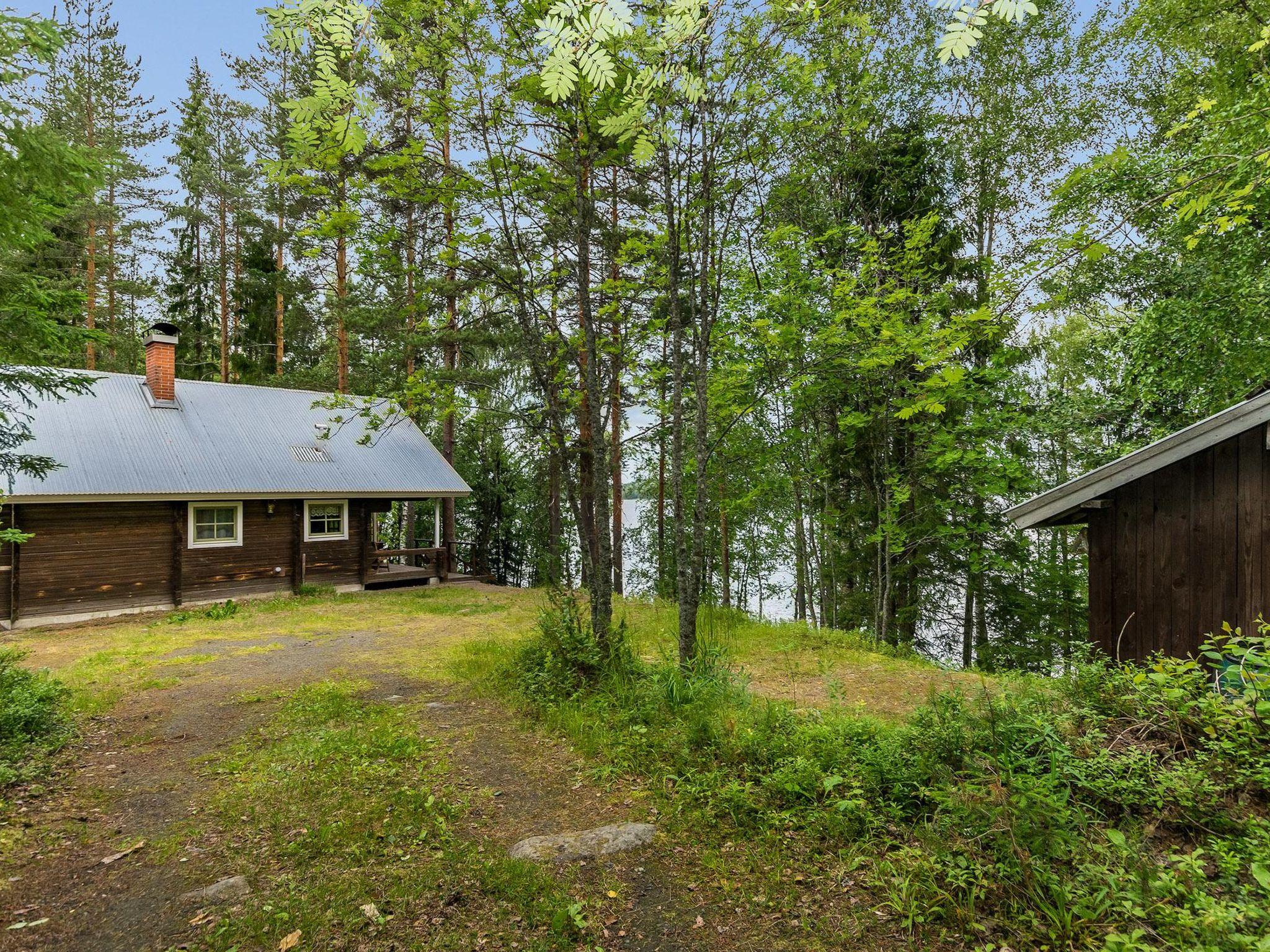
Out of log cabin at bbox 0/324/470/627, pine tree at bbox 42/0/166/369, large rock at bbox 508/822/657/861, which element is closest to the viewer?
large rock at bbox 508/822/657/861

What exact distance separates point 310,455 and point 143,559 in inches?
137

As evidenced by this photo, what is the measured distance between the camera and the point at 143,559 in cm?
1058

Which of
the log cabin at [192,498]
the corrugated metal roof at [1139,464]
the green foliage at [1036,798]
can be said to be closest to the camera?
the green foliage at [1036,798]

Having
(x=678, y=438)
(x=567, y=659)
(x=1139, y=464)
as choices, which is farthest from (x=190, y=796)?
(x=1139, y=464)

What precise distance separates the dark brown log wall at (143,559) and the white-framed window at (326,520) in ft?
0.45

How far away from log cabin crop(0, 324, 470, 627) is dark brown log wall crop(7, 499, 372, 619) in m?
0.02

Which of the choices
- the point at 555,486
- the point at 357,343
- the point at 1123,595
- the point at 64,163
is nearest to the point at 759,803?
the point at 1123,595

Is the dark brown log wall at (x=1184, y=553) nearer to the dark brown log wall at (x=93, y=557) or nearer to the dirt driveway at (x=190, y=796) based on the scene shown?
the dirt driveway at (x=190, y=796)

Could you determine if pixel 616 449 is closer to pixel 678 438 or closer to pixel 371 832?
pixel 678 438

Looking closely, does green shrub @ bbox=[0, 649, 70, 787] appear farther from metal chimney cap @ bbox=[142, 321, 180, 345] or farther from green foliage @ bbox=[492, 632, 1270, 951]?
metal chimney cap @ bbox=[142, 321, 180, 345]

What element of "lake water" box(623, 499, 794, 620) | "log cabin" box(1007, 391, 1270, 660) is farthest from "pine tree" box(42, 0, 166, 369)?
"log cabin" box(1007, 391, 1270, 660)

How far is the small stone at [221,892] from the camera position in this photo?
261 cm

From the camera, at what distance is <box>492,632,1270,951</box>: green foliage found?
2.16 metres

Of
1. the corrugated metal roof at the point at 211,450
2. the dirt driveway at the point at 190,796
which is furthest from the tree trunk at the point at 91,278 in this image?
the dirt driveway at the point at 190,796
